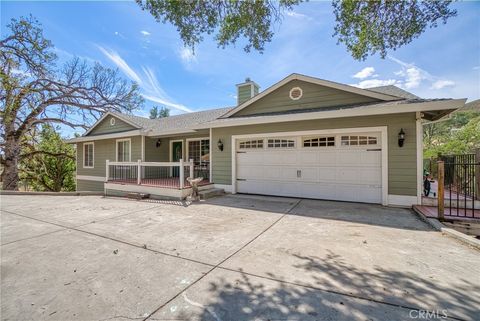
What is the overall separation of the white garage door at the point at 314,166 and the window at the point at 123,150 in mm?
7235

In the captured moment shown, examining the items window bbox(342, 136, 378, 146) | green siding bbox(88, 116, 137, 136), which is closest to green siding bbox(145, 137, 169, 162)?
green siding bbox(88, 116, 137, 136)

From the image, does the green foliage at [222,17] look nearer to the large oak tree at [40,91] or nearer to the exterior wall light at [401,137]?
the exterior wall light at [401,137]

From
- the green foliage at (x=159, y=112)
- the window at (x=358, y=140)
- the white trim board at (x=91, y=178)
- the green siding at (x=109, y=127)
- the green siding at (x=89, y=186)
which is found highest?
the green foliage at (x=159, y=112)

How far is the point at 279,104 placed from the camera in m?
8.60

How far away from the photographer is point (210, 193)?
322 inches

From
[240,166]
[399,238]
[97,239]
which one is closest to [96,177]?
[240,166]

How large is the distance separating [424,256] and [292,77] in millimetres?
6843

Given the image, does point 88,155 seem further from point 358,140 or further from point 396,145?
point 396,145

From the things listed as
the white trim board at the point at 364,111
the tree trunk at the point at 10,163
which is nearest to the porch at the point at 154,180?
the white trim board at the point at 364,111

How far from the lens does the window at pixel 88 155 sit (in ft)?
47.2

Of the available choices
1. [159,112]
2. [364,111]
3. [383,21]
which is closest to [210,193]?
[364,111]

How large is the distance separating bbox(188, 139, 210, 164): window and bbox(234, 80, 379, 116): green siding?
302cm

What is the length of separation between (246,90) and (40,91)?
13290mm

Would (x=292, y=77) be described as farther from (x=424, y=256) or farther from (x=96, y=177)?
(x=96, y=177)
